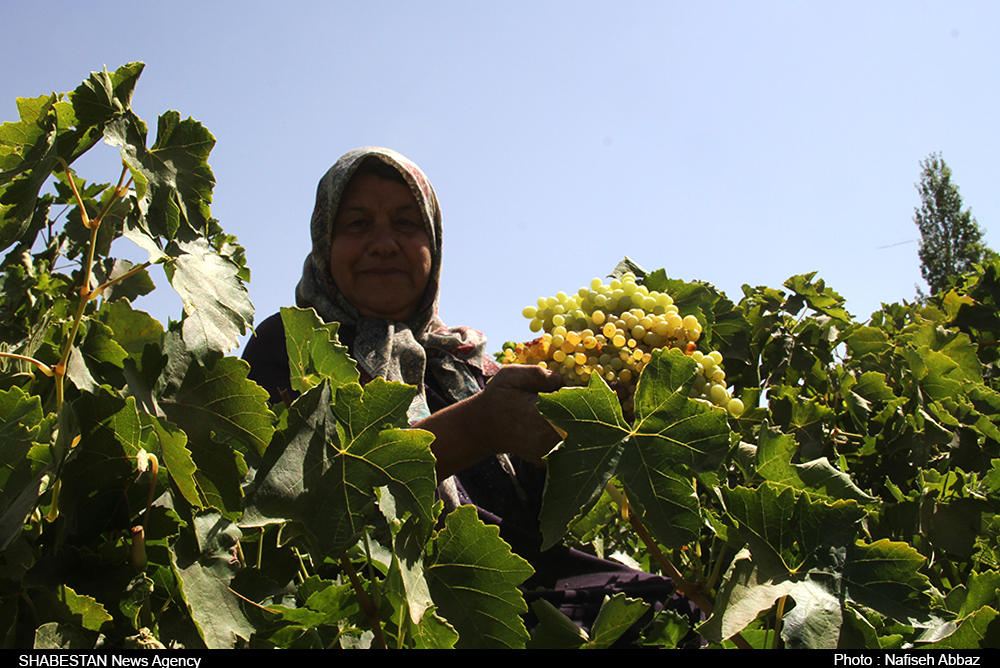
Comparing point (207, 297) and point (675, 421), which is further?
point (675, 421)

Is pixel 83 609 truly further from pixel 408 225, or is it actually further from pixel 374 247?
pixel 408 225

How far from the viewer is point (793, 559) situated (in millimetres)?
1040

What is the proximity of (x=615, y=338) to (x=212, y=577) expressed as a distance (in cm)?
84

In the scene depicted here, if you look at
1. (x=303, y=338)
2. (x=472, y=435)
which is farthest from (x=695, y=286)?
(x=303, y=338)

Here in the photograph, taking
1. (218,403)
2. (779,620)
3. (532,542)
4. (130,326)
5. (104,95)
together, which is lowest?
(532,542)

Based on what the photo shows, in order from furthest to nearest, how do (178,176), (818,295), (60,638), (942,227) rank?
(942,227) < (818,295) < (178,176) < (60,638)

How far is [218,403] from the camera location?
94 centimetres

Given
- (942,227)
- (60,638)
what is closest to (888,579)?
(60,638)

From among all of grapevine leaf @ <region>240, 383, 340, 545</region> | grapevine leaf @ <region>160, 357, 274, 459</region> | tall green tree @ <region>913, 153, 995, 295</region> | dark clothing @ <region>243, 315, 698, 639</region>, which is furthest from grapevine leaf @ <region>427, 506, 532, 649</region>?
tall green tree @ <region>913, 153, 995, 295</region>

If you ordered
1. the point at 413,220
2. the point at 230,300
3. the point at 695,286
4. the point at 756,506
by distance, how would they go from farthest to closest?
the point at 413,220 < the point at 695,286 < the point at 756,506 < the point at 230,300

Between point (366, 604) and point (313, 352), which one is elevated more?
point (313, 352)

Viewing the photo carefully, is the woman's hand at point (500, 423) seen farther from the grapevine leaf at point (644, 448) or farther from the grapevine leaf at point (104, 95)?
the grapevine leaf at point (104, 95)

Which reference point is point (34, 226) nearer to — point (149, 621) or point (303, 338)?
point (303, 338)

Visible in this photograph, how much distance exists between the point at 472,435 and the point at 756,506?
91 centimetres
